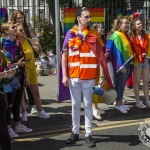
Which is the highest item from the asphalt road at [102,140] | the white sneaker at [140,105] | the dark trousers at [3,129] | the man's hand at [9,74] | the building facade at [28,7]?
the building facade at [28,7]

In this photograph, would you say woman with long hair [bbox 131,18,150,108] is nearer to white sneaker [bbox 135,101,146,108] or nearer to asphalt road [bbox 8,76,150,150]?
white sneaker [bbox 135,101,146,108]

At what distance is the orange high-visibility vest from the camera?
5.06 metres

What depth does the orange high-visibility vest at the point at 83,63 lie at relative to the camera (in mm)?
5062

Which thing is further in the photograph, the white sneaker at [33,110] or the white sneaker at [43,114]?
the white sneaker at [33,110]

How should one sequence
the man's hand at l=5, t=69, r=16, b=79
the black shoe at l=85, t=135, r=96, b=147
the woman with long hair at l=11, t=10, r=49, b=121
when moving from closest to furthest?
the man's hand at l=5, t=69, r=16, b=79 < the black shoe at l=85, t=135, r=96, b=147 < the woman with long hair at l=11, t=10, r=49, b=121

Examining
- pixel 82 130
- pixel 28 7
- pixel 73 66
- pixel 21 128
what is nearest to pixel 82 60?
pixel 73 66

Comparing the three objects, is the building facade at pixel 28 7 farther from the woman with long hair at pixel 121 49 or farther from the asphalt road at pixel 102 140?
the asphalt road at pixel 102 140

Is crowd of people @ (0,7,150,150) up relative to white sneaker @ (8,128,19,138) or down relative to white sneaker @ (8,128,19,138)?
up

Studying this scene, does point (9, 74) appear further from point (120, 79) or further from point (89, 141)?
point (120, 79)

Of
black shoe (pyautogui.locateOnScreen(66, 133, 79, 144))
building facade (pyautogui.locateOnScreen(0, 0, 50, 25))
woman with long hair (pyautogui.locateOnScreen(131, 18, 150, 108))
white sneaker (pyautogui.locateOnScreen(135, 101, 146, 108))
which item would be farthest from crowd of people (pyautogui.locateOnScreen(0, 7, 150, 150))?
building facade (pyautogui.locateOnScreen(0, 0, 50, 25))

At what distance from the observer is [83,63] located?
16.6 feet

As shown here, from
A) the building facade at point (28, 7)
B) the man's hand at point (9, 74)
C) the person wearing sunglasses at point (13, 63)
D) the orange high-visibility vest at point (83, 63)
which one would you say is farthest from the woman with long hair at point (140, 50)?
the building facade at point (28, 7)

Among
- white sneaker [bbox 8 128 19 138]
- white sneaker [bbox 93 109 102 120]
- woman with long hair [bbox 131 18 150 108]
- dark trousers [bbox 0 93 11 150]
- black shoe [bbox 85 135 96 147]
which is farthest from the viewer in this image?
woman with long hair [bbox 131 18 150 108]

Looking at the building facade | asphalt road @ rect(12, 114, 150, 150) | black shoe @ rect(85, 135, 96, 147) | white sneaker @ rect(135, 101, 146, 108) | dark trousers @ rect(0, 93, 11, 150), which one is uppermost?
the building facade
